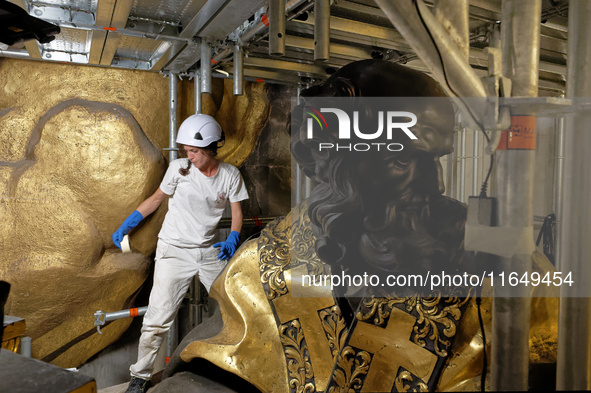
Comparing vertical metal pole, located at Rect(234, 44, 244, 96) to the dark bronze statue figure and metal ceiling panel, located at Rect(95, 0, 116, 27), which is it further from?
the dark bronze statue figure

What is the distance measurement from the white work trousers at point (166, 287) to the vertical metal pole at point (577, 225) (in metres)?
2.35

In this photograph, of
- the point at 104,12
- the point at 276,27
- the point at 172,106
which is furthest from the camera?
the point at 172,106

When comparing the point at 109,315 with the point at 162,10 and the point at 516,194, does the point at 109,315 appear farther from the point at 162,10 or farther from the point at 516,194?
the point at 516,194

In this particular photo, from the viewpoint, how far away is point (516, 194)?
0.74m

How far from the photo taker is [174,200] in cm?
302

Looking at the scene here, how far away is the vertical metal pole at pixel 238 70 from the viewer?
263 cm

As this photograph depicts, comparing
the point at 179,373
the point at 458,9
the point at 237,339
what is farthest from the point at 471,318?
the point at 179,373

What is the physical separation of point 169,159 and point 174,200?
56cm

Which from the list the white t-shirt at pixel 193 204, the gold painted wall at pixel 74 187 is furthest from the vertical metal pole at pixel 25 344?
the white t-shirt at pixel 193 204

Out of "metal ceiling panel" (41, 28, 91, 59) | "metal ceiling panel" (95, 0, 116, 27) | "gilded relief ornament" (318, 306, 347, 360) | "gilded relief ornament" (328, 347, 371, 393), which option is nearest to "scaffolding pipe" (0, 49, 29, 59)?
"metal ceiling panel" (41, 28, 91, 59)

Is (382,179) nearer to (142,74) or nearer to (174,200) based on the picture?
(174,200)

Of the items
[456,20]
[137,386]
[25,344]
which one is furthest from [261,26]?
[25,344]

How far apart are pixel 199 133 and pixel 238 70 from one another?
473 mm

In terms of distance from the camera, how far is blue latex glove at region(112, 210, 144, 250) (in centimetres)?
317
